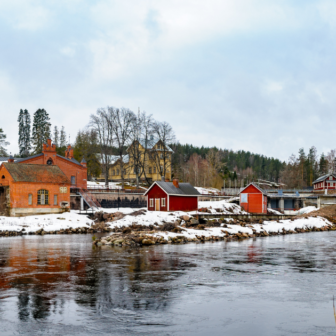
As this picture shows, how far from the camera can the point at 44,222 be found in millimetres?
39938

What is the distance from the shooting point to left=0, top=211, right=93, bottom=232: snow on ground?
1487 inches

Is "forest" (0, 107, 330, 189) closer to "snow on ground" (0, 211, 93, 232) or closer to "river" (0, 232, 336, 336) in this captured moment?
"snow on ground" (0, 211, 93, 232)

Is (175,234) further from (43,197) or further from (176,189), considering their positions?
(43,197)

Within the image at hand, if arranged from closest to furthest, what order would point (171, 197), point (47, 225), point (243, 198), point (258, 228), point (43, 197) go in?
point (258, 228), point (47, 225), point (43, 197), point (171, 197), point (243, 198)

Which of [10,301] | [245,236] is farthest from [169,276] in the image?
[245,236]

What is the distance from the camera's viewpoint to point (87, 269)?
16344 millimetres

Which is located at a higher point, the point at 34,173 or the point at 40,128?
the point at 40,128

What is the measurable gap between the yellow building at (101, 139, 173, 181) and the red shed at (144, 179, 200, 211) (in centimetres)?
1411

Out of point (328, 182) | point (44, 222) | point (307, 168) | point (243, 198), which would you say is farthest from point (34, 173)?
point (307, 168)

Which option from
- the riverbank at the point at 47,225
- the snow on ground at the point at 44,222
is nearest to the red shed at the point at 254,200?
the riverbank at the point at 47,225

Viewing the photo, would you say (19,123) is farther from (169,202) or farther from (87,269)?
(87,269)

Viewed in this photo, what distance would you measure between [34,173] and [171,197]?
613 inches

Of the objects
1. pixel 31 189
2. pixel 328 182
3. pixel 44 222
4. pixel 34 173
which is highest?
pixel 328 182

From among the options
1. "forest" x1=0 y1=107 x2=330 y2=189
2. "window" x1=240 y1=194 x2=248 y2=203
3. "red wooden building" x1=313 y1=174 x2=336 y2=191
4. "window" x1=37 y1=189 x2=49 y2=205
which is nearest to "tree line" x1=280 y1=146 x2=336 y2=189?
"forest" x1=0 y1=107 x2=330 y2=189
